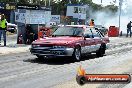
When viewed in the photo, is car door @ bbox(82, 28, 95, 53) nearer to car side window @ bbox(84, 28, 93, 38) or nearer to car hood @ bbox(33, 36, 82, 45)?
car side window @ bbox(84, 28, 93, 38)

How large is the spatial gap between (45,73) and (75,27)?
209 inches

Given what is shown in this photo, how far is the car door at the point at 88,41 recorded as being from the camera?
15.7 metres

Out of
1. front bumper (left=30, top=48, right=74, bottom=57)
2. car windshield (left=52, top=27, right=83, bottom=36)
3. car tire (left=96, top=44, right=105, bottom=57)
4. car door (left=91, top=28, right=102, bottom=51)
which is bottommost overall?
car tire (left=96, top=44, right=105, bottom=57)

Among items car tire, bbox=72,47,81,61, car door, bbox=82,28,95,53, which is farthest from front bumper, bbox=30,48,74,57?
car door, bbox=82,28,95,53

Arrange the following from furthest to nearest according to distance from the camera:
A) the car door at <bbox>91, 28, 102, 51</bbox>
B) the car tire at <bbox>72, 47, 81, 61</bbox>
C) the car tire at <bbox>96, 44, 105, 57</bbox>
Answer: the car tire at <bbox>96, 44, 105, 57</bbox>, the car door at <bbox>91, 28, 102, 51</bbox>, the car tire at <bbox>72, 47, 81, 61</bbox>

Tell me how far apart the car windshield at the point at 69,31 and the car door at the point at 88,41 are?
285mm

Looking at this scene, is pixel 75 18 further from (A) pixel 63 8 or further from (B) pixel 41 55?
(B) pixel 41 55

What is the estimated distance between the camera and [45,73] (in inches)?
437

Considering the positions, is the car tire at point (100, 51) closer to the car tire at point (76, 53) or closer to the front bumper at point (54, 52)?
the car tire at point (76, 53)

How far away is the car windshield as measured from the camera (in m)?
15.7

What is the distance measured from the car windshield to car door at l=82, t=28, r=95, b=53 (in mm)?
285

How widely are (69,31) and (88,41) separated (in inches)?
35.0

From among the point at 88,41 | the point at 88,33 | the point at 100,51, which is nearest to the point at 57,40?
the point at 88,41

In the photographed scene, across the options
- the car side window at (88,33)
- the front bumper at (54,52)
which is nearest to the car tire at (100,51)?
the car side window at (88,33)
